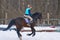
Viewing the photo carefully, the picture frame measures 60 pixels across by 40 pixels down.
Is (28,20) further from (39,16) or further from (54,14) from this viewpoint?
(54,14)

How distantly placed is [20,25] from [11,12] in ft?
47.8

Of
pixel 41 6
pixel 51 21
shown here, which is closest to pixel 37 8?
pixel 41 6

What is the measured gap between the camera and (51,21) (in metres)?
24.1

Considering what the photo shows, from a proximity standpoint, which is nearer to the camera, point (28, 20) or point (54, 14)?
point (28, 20)

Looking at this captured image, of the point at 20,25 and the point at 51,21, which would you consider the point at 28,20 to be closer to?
the point at 20,25

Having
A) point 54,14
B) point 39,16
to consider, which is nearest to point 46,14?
point 54,14

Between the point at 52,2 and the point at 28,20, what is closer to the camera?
the point at 28,20

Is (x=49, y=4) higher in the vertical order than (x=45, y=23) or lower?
higher

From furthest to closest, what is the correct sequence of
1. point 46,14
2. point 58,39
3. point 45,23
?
1. point 46,14
2. point 45,23
3. point 58,39

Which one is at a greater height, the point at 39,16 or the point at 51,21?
the point at 39,16

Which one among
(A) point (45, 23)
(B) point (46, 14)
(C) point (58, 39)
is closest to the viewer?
(C) point (58, 39)

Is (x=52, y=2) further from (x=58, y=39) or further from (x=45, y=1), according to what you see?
(x=58, y=39)

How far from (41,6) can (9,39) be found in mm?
14449

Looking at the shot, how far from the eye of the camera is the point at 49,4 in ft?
85.9
